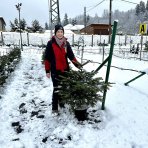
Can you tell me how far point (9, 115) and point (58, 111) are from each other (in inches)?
41.5

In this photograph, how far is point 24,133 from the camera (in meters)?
4.69

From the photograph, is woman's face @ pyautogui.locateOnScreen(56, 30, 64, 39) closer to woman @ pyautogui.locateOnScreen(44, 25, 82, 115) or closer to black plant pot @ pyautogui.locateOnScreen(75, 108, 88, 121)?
woman @ pyautogui.locateOnScreen(44, 25, 82, 115)

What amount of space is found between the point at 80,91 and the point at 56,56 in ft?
3.12

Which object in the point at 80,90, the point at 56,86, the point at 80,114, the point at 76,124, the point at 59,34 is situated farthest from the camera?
the point at 56,86

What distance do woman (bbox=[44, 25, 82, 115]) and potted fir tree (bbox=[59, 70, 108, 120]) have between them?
11.1 inches

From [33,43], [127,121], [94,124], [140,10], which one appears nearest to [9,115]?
[94,124]

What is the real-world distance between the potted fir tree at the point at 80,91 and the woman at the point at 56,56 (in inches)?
11.1

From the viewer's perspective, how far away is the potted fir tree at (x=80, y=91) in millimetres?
4738

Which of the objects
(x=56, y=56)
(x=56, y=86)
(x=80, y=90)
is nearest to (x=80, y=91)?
(x=80, y=90)

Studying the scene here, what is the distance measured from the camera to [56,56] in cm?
525

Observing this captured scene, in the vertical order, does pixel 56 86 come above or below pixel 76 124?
above

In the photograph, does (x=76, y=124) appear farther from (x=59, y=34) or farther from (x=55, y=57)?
(x=59, y=34)

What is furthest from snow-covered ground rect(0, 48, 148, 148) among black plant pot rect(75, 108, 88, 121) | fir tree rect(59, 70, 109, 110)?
fir tree rect(59, 70, 109, 110)

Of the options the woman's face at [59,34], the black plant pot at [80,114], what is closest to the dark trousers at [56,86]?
the black plant pot at [80,114]
